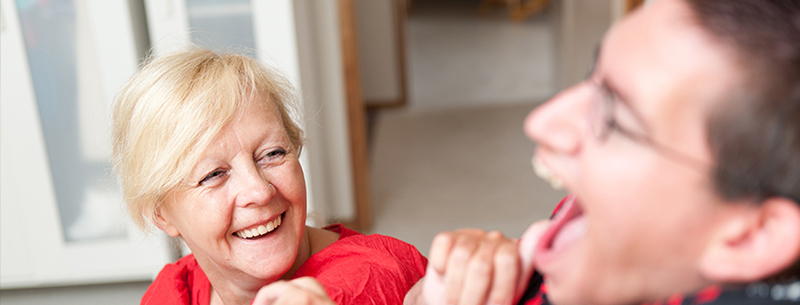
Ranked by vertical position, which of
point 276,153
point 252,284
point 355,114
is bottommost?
point 355,114

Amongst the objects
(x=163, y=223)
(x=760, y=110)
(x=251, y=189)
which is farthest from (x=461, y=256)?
(x=163, y=223)

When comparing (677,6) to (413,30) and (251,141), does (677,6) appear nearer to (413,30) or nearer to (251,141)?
(251,141)

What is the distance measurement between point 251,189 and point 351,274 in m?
0.19

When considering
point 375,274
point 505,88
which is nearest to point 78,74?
point 375,274

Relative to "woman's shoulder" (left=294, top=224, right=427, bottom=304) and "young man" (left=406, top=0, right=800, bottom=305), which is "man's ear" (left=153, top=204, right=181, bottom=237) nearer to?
"woman's shoulder" (left=294, top=224, right=427, bottom=304)

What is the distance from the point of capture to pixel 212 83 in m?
0.90

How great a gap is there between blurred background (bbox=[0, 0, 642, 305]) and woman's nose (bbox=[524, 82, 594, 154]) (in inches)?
27.6

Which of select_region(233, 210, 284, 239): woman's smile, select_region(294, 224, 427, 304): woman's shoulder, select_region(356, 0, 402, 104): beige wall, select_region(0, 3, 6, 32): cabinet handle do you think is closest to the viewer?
select_region(294, 224, 427, 304): woman's shoulder

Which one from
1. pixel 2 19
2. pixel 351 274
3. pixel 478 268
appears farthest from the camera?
pixel 2 19

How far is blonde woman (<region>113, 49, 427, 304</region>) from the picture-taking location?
34.4 inches

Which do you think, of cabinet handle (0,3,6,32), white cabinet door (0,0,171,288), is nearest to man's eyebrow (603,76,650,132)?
white cabinet door (0,0,171,288)

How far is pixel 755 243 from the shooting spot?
0.44m

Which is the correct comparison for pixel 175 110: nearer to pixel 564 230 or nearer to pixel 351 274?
pixel 351 274

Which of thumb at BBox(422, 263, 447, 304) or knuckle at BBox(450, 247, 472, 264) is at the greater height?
knuckle at BBox(450, 247, 472, 264)
